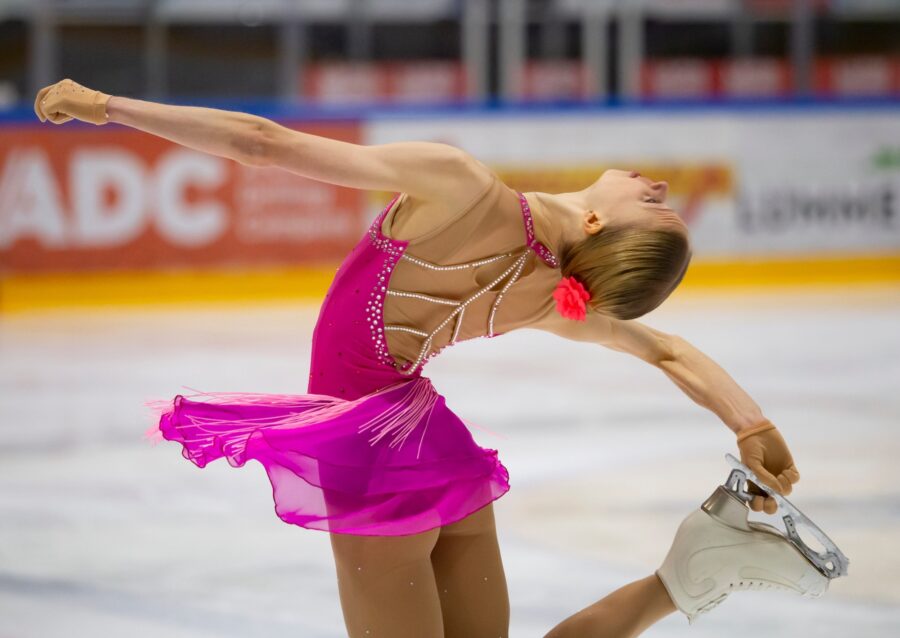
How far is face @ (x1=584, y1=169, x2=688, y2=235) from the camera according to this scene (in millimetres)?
2035

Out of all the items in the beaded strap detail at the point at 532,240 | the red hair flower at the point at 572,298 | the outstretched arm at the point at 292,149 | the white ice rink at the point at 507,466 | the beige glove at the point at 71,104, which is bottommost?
the white ice rink at the point at 507,466

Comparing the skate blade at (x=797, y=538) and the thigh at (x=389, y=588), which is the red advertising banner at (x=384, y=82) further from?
the thigh at (x=389, y=588)

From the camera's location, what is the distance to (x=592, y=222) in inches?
80.7

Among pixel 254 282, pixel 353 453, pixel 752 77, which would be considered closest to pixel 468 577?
pixel 353 453

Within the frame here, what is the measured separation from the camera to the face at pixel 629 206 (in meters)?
2.04

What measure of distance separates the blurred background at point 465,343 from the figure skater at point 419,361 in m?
0.79

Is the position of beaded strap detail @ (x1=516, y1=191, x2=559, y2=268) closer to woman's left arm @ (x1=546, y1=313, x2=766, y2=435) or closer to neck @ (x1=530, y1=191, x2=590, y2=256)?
neck @ (x1=530, y1=191, x2=590, y2=256)

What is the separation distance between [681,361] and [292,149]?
96 centimetres

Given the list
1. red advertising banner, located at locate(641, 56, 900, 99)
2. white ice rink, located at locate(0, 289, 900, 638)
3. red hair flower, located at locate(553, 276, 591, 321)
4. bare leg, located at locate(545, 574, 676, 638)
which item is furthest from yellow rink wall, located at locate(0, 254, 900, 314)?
red hair flower, located at locate(553, 276, 591, 321)

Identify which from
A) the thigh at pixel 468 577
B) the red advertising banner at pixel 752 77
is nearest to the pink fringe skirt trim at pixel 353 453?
the thigh at pixel 468 577

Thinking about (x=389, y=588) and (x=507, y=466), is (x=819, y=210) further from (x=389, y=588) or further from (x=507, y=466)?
(x=389, y=588)

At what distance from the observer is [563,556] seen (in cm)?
348

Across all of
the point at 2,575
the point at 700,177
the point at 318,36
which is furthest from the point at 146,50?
the point at 2,575

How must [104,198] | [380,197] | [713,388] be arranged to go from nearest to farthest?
[713,388]
[104,198]
[380,197]
